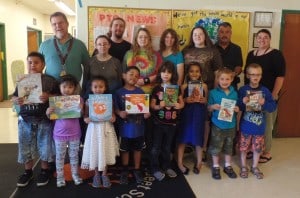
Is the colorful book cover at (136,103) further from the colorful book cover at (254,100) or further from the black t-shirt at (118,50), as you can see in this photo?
the colorful book cover at (254,100)

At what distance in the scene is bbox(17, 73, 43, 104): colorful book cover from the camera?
98.9 inches

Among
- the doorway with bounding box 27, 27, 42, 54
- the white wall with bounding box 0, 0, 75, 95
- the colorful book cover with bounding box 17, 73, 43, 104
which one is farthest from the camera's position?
the doorway with bounding box 27, 27, 42, 54

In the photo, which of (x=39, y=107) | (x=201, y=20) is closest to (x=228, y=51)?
(x=201, y=20)

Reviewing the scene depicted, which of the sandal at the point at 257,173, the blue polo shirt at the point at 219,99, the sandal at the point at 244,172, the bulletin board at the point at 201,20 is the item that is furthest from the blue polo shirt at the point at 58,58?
the sandal at the point at 257,173

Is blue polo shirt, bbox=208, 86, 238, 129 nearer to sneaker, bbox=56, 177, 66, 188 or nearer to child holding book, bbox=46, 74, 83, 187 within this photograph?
child holding book, bbox=46, 74, 83, 187

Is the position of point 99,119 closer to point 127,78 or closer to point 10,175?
point 127,78

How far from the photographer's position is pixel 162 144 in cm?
298

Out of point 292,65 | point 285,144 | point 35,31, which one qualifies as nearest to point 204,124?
point 285,144

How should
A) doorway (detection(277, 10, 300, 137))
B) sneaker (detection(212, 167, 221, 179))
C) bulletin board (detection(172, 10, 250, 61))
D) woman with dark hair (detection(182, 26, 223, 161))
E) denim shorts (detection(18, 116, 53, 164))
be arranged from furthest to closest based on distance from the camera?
1. doorway (detection(277, 10, 300, 137))
2. bulletin board (detection(172, 10, 250, 61))
3. woman with dark hair (detection(182, 26, 223, 161))
4. sneaker (detection(212, 167, 221, 179))
5. denim shorts (detection(18, 116, 53, 164))

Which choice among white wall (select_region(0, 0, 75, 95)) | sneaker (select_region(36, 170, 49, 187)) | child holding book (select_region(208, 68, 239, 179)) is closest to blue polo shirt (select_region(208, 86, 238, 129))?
child holding book (select_region(208, 68, 239, 179))

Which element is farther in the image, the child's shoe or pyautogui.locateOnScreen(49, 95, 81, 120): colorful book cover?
the child's shoe

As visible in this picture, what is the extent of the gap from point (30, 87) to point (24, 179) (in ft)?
2.86

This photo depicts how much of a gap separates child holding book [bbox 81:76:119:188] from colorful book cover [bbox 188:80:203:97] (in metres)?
0.80

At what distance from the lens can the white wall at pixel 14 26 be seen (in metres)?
8.12
